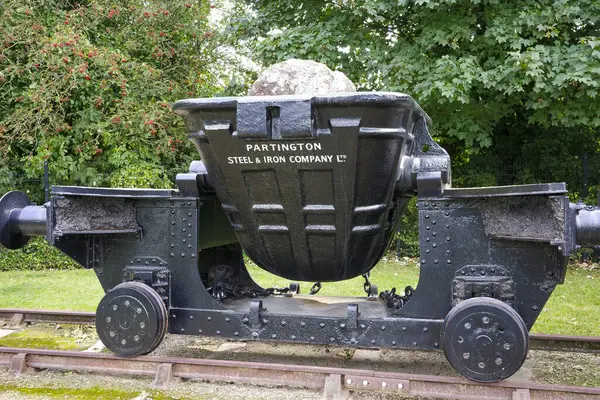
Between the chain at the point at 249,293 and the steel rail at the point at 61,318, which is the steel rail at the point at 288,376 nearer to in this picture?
the chain at the point at 249,293

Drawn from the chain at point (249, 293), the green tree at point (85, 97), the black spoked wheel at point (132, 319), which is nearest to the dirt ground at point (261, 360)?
the black spoked wheel at point (132, 319)

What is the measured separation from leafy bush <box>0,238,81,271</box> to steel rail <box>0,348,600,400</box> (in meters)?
7.29

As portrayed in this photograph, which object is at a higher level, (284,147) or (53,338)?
(284,147)

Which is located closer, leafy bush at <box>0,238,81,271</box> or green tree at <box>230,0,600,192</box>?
green tree at <box>230,0,600,192</box>

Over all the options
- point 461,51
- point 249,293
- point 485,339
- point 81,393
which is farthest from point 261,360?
point 461,51

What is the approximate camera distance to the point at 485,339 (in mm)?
3738

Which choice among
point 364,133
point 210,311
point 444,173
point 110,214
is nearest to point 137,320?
point 210,311

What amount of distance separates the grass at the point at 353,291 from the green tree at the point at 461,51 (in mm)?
2672

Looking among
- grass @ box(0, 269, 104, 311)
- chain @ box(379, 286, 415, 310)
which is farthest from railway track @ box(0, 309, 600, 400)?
grass @ box(0, 269, 104, 311)

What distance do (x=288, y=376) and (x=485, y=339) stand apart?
4.36ft

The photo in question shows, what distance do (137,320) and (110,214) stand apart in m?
0.86

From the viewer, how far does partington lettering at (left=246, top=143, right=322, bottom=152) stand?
3.77 m

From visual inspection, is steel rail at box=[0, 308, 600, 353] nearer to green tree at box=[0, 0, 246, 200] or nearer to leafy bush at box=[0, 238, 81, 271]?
green tree at box=[0, 0, 246, 200]

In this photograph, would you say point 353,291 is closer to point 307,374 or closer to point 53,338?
point 53,338
